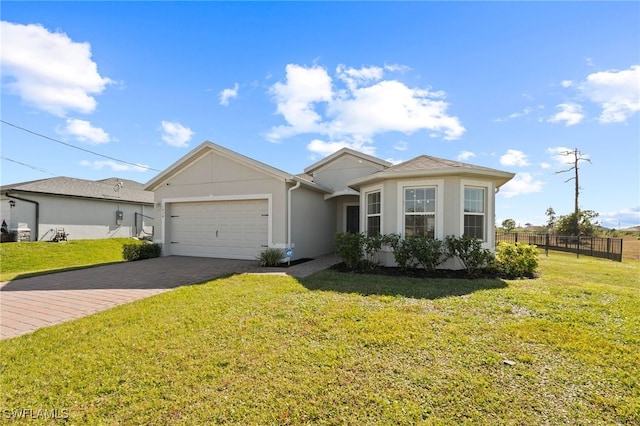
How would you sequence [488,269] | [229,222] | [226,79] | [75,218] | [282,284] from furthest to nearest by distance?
1. [75,218]
2. [226,79]
3. [229,222]
4. [488,269]
5. [282,284]

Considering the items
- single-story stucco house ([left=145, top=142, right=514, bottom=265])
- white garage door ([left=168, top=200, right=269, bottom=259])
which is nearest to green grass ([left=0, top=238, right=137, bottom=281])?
white garage door ([left=168, top=200, right=269, bottom=259])

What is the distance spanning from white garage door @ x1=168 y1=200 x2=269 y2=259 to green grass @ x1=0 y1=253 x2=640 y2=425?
214 inches

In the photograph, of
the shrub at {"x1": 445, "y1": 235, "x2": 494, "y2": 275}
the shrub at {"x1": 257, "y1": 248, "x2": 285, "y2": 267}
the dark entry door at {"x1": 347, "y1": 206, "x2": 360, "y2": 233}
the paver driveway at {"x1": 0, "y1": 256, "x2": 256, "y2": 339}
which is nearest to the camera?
the paver driveway at {"x1": 0, "y1": 256, "x2": 256, "y2": 339}

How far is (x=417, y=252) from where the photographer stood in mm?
7965

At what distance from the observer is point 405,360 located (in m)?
3.19

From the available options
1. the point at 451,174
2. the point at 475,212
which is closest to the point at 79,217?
the point at 451,174

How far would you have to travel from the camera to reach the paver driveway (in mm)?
4730

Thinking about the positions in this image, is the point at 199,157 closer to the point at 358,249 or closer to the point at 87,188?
the point at 358,249

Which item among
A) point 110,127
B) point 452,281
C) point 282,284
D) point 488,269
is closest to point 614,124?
point 488,269

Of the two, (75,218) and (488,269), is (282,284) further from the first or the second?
(75,218)

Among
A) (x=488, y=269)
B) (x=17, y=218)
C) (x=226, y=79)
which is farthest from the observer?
(x=17, y=218)

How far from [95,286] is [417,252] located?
27.2 ft

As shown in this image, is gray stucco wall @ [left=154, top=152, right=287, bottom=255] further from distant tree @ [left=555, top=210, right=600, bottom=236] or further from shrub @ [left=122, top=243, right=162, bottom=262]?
distant tree @ [left=555, top=210, right=600, bottom=236]

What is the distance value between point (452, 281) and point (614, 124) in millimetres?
10949
